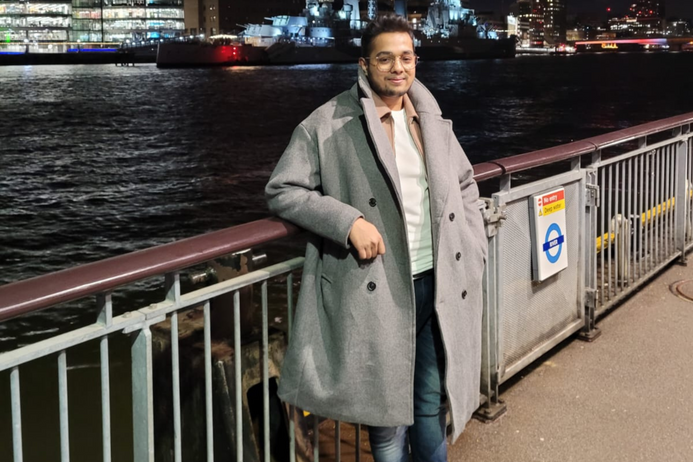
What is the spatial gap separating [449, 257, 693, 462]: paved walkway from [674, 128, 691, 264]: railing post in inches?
55.5

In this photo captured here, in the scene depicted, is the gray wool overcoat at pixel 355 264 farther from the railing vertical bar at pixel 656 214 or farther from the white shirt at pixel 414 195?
the railing vertical bar at pixel 656 214

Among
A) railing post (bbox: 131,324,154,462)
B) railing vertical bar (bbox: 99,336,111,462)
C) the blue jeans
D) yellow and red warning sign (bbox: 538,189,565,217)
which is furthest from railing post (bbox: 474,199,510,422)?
railing vertical bar (bbox: 99,336,111,462)

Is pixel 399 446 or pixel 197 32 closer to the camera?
pixel 399 446

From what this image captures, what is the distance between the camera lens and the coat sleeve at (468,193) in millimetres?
2984

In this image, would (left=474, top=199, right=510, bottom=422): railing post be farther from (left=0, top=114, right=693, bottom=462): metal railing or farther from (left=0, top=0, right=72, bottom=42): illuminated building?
(left=0, top=0, right=72, bottom=42): illuminated building

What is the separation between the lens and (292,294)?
329 centimetres

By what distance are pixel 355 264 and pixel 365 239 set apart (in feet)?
0.45

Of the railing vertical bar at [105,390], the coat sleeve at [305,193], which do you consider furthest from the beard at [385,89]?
the railing vertical bar at [105,390]

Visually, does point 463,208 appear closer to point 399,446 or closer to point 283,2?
point 399,446

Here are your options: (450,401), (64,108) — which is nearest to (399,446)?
(450,401)

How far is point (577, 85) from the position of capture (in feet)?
272

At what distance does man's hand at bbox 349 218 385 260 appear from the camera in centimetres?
261

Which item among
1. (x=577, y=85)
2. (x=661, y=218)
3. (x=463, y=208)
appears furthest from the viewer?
(x=577, y=85)

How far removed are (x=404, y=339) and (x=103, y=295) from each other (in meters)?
0.98
